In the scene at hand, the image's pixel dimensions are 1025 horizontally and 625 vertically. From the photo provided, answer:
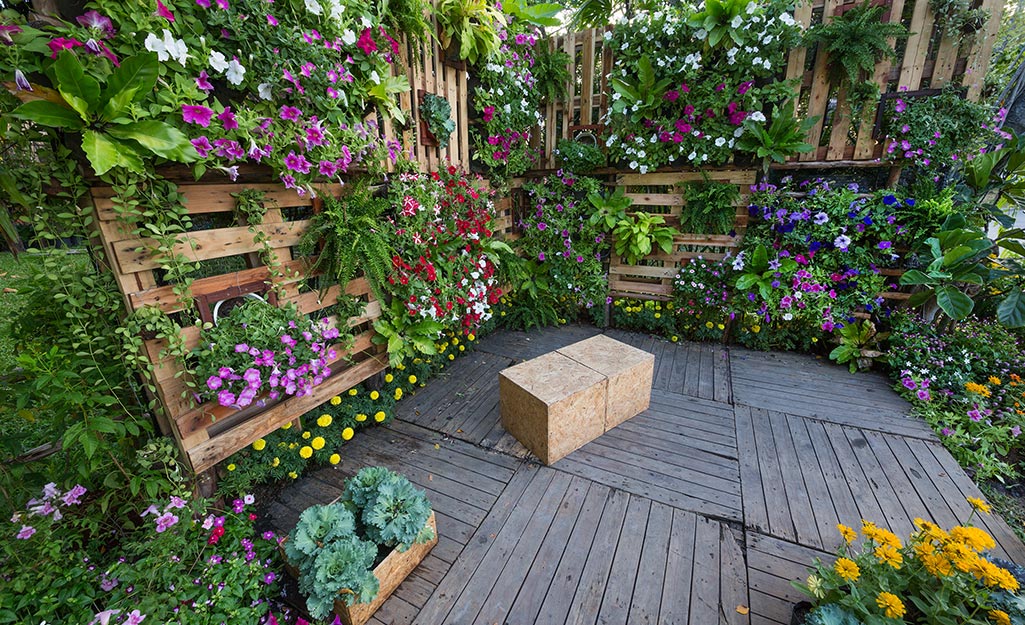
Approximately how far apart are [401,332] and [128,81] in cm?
164

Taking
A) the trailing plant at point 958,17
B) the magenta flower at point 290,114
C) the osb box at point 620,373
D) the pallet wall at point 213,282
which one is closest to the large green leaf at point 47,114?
the pallet wall at point 213,282

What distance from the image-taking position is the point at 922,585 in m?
1.23

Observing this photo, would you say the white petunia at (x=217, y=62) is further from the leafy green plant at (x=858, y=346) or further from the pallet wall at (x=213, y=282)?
the leafy green plant at (x=858, y=346)

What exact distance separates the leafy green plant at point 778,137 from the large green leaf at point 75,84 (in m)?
3.72

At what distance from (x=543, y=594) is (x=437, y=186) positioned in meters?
2.29

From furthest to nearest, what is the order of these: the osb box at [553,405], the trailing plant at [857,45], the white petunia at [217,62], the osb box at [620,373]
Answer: the trailing plant at [857,45] < the osb box at [620,373] < the osb box at [553,405] < the white petunia at [217,62]

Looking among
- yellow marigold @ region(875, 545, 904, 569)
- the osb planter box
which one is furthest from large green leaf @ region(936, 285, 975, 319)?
the osb planter box

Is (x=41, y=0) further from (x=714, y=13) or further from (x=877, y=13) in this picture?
(x=877, y=13)

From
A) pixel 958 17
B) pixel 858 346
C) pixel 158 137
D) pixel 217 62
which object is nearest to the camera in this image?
pixel 158 137

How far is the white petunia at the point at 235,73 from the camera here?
1.48 meters

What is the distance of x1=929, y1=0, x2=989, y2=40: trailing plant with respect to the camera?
8.41 feet

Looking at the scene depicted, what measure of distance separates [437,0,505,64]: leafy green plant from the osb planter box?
2.83 m

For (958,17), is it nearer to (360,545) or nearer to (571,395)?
(571,395)

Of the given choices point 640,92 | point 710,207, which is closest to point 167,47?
point 640,92
